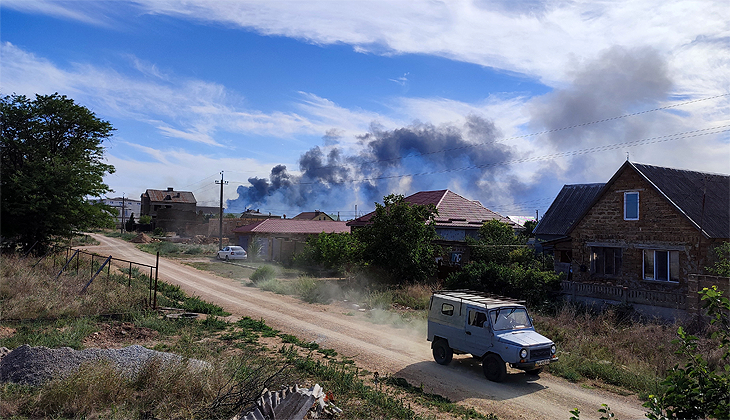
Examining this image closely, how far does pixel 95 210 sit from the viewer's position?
27562 millimetres

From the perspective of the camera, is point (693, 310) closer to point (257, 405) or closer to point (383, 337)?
point (383, 337)

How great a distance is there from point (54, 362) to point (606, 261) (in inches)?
915

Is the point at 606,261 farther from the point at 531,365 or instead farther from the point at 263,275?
the point at 263,275

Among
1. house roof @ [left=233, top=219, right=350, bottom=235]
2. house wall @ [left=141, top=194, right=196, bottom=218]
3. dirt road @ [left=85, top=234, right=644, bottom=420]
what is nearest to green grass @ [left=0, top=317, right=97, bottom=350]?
dirt road @ [left=85, top=234, right=644, bottom=420]

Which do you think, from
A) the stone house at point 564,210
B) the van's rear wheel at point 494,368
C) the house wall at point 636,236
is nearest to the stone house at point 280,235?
the stone house at point 564,210

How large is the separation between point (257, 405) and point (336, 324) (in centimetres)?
1029

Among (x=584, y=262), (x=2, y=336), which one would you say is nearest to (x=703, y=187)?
(x=584, y=262)

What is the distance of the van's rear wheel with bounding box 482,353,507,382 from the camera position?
11195 mm

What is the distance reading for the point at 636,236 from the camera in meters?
21.7

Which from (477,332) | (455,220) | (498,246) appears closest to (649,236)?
(498,246)

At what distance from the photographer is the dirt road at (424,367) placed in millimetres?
9828

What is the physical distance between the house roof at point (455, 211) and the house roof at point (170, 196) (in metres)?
77.0

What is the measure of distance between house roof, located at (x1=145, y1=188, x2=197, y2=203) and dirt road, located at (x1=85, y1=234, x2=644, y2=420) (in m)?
88.5

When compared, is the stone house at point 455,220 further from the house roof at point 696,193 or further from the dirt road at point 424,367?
the dirt road at point 424,367
